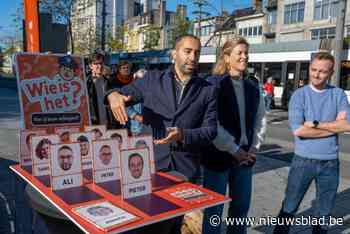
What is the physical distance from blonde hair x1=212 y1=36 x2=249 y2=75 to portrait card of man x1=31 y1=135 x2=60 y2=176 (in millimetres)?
1385

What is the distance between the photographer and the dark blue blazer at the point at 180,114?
2100 mm

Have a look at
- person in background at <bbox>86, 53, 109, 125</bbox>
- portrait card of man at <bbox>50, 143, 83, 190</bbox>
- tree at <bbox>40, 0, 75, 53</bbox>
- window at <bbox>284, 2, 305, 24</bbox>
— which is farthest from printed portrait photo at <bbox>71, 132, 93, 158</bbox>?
window at <bbox>284, 2, 305, 24</bbox>

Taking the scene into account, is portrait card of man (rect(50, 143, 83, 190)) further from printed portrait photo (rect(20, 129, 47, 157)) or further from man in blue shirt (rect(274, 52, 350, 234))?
man in blue shirt (rect(274, 52, 350, 234))

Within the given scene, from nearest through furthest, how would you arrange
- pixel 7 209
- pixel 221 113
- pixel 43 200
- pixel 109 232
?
pixel 109 232 → pixel 43 200 → pixel 221 113 → pixel 7 209

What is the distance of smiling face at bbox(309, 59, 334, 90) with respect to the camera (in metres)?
2.71

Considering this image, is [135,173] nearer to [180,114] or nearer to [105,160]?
[105,160]

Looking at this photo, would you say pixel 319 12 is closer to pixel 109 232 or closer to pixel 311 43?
pixel 311 43

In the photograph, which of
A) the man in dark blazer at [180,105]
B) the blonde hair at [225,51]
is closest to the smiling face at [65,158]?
the man in dark blazer at [180,105]

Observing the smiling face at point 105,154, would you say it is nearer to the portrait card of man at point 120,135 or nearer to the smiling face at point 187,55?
the portrait card of man at point 120,135

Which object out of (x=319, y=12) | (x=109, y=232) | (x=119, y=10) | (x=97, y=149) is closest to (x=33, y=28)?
(x=97, y=149)

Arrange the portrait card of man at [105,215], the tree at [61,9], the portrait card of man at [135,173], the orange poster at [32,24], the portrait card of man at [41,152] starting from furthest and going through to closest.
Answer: the tree at [61,9] → the orange poster at [32,24] → the portrait card of man at [41,152] → the portrait card of man at [135,173] → the portrait card of man at [105,215]

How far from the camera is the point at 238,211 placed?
2725mm

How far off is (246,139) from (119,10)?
82.9 meters

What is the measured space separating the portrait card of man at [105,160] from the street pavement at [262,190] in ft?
1.82
